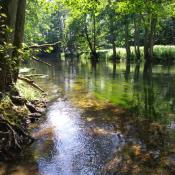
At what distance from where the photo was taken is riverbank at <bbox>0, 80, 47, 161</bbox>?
8984 mm

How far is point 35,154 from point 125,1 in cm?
1287

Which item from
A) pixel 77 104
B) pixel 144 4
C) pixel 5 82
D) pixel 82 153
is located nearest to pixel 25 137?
pixel 82 153

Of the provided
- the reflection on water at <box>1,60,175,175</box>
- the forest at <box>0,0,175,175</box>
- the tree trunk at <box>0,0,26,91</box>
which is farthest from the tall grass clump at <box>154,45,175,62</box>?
the tree trunk at <box>0,0,26,91</box>

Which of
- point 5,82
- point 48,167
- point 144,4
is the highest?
point 144,4

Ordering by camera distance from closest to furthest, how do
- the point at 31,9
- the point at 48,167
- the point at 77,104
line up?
the point at 48,167
the point at 77,104
the point at 31,9

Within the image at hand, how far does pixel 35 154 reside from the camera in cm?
932

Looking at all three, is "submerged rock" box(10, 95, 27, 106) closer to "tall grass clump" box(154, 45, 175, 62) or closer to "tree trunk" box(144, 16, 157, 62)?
"tree trunk" box(144, 16, 157, 62)

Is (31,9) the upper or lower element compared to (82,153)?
upper

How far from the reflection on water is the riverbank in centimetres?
40

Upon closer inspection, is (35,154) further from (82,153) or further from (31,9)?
(31,9)

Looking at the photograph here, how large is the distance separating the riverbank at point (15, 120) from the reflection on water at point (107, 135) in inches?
15.7

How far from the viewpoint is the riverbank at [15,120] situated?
29.5 feet

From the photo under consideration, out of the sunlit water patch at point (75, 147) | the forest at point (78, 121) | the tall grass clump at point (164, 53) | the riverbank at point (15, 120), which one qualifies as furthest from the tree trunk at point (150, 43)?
the sunlit water patch at point (75, 147)

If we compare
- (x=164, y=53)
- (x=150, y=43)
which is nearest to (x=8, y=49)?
(x=150, y=43)
